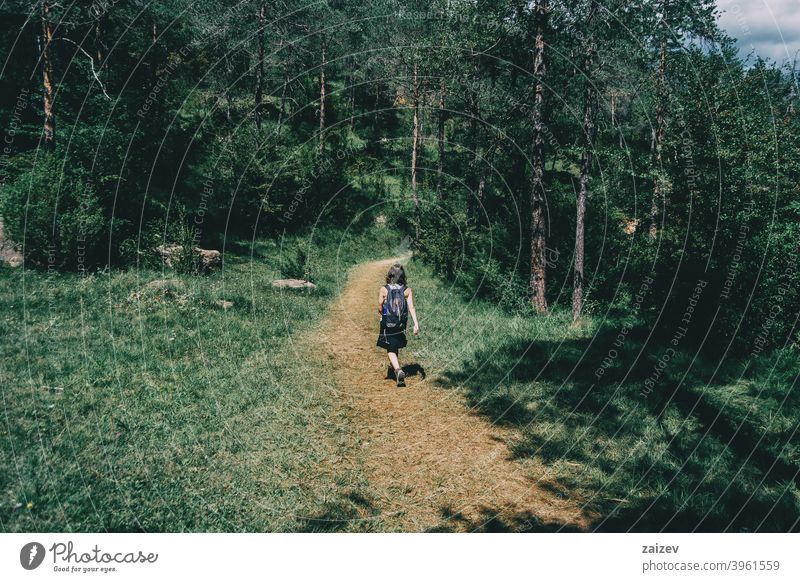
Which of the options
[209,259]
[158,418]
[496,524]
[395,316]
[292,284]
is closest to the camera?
[496,524]

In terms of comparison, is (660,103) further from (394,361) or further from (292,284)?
(394,361)

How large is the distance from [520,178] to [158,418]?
22.6m

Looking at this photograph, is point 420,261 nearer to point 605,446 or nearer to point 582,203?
point 582,203

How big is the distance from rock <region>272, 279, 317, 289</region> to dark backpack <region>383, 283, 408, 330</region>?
921 cm

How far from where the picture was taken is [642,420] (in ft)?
24.2

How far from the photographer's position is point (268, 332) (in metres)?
12.0

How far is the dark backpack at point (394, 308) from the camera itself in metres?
9.38

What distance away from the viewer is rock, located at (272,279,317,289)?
1778 cm

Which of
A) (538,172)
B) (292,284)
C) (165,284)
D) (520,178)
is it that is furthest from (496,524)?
(520,178)

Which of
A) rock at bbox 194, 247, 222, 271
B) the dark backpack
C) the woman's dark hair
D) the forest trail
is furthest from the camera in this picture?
rock at bbox 194, 247, 222, 271

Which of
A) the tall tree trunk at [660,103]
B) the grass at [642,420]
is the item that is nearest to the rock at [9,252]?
the grass at [642,420]

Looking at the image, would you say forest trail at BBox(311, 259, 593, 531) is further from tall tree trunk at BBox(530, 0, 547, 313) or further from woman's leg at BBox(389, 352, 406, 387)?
tall tree trunk at BBox(530, 0, 547, 313)

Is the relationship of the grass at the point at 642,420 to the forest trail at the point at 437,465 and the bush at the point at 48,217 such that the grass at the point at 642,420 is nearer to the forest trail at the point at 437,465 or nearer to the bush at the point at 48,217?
the forest trail at the point at 437,465

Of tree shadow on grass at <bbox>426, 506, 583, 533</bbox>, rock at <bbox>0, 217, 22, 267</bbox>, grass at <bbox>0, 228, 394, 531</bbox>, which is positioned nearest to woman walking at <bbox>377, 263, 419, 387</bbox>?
grass at <bbox>0, 228, 394, 531</bbox>
